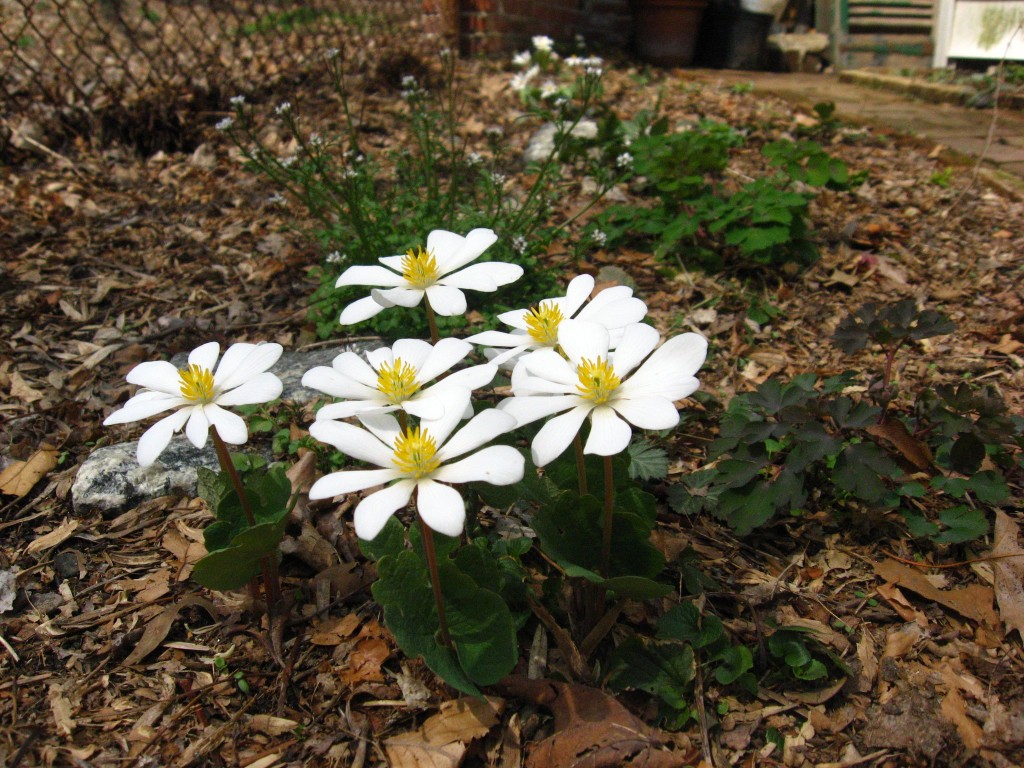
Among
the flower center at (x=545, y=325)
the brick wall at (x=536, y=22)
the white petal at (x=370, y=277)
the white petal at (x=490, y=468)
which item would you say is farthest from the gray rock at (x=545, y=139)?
the white petal at (x=490, y=468)

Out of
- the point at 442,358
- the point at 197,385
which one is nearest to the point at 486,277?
the point at 442,358

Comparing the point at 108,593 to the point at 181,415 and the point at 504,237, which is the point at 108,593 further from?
the point at 504,237

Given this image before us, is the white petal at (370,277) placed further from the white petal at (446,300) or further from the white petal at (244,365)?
the white petal at (244,365)

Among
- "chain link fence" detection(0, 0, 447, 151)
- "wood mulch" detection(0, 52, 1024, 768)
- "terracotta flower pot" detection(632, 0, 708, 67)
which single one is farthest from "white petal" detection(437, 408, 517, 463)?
"terracotta flower pot" detection(632, 0, 708, 67)

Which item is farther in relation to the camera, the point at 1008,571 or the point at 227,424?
the point at 1008,571

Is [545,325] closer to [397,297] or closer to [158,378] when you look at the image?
[397,297]

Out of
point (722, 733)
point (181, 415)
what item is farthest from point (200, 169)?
point (722, 733)

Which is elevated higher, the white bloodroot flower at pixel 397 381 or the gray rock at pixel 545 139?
the gray rock at pixel 545 139
